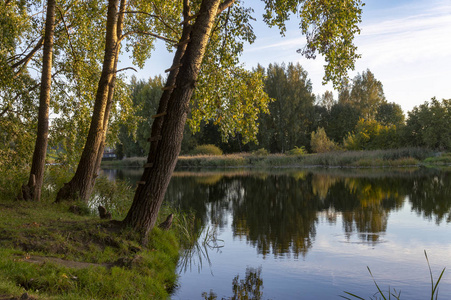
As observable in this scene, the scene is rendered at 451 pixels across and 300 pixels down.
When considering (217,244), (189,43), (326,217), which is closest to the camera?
(189,43)

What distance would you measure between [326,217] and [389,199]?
4.36m

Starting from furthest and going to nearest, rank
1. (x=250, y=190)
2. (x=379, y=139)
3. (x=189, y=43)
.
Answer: (x=379, y=139) < (x=250, y=190) < (x=189, y=43)

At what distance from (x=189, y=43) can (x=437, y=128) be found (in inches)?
1289

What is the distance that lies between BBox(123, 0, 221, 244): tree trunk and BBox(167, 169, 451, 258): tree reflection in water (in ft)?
9.34

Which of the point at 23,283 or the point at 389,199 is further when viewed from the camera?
the point at 389,199

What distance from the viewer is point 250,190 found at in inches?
749

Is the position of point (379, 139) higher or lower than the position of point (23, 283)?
higher

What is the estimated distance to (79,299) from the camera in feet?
12.5

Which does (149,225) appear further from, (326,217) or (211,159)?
(211,159)

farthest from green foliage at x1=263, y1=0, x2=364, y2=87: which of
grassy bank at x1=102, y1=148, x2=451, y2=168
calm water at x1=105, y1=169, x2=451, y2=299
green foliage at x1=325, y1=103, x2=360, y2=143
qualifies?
green foliage at x1=325, y1=103, x2=360, y2=143

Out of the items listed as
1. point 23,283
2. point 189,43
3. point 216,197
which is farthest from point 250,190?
point 23,283

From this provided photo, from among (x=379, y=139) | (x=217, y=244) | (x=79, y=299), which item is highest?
(x=379, y=139)

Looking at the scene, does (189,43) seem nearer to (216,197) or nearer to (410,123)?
(216,197)

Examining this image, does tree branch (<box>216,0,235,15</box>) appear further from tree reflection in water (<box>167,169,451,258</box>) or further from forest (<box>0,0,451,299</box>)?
tree reflection in water (<box>167,169,451,258</box>)
